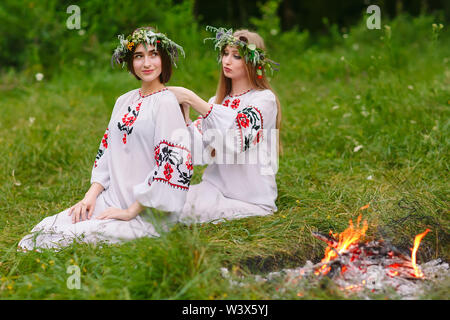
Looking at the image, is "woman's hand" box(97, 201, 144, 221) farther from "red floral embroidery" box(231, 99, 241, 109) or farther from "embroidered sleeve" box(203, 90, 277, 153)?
"red floral embroidery" box(231, 99, 241, 109)

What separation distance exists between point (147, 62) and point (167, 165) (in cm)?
60

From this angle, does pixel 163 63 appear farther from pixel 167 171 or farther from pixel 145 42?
pixel 167 171

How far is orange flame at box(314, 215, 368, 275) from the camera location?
8.09ft

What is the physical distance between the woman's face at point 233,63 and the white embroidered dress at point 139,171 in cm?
51

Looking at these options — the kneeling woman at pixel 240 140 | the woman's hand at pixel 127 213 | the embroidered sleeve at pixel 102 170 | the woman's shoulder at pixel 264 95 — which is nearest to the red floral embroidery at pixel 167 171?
the woman's hand at pixel 127 213

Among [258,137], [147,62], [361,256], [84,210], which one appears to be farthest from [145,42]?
[361,256]

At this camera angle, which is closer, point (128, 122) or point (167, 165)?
point (167, 165)

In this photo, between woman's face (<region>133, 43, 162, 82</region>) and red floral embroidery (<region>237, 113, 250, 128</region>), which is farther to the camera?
red floral embroidery (<region>237, 113, 250, 128</region>)

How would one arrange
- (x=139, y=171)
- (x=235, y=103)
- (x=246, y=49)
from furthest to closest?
(x=235, y=103) → (x=246, y=49) → (x=139, y=171)

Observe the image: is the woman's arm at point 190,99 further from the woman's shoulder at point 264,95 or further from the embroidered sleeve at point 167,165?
the woman's shoulder at point 264,95

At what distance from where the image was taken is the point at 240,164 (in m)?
3.30

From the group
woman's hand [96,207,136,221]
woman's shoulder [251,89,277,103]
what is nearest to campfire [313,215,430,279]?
woman's shoulder [251,89,277,103]

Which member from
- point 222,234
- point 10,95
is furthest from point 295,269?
point 10,95
